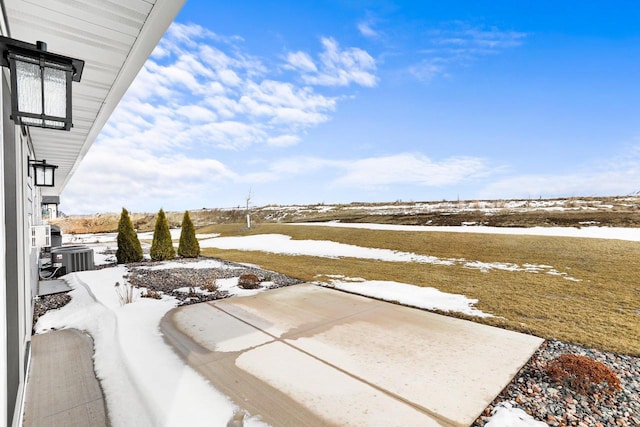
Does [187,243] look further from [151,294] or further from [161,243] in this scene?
[151,294]

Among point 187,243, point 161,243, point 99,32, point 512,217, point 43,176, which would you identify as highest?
point 99,32

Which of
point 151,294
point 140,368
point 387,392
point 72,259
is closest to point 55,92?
point 140,368

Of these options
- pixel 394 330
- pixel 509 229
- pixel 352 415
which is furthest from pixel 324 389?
pixel 509 229

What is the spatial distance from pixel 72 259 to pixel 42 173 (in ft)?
15.0

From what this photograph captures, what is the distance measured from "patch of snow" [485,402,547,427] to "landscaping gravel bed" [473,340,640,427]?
0.19ft

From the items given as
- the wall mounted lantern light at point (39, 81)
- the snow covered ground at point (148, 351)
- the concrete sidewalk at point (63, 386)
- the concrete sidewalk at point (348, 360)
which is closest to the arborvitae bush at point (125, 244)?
the snow covered ground at point (148, 351)

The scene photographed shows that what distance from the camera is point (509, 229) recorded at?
56.0 ft

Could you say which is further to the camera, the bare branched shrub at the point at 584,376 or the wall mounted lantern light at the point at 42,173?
the wall mounted lantern light at the point at 42,173

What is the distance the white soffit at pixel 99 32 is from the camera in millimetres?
2066

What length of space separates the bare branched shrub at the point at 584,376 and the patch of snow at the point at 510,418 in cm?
85

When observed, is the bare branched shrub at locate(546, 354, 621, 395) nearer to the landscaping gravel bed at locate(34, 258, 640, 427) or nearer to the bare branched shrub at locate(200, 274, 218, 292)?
the landscaping gravel bed at locate(34, 258, 640, 427)

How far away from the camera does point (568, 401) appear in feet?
9.09

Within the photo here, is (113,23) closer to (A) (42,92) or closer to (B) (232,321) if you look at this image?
(A) (42,92)

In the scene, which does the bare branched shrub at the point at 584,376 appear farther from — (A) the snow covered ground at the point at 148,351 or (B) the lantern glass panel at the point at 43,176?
(B) the lantern glass panel at the point at 43,176
